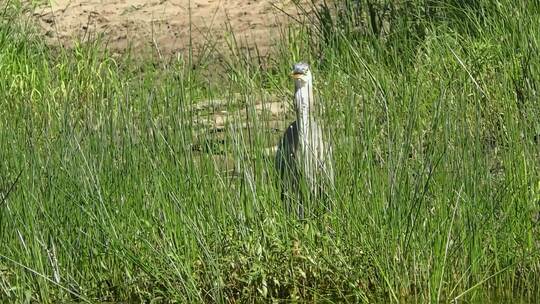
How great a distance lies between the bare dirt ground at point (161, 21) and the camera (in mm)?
8820

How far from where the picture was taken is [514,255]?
16.2ft

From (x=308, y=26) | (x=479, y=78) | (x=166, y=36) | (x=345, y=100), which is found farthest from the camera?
(x=166, y=36)

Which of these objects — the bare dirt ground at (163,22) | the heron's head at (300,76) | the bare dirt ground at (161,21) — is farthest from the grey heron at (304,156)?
the bare dirt ground at (161,21)

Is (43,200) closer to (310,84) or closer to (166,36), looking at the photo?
(310,84)

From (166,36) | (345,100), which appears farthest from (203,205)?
(166,36)

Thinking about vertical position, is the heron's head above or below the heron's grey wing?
above

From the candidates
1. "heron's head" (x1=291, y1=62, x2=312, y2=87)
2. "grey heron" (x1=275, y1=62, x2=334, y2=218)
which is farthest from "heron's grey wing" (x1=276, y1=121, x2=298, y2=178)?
"heron's head" (x1=291, y1=62, x2=312, y2=87)

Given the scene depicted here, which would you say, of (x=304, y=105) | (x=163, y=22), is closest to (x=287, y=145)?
(x=304, y=105)

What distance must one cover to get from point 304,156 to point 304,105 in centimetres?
112

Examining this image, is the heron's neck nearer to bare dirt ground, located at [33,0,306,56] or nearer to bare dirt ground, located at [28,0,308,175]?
bare dirt ground, located at [28,0,308,175]

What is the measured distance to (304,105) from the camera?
645 cm

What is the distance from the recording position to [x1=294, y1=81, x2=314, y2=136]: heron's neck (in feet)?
20.3

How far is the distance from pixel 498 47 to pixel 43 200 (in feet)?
8.07

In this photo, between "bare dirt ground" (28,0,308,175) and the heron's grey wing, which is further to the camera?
"bare dirt ground" (28,0,308,175)
